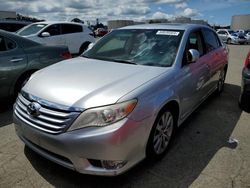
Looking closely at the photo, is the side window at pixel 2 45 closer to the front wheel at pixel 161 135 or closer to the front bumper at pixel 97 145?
the front bumper at pixel 97 145

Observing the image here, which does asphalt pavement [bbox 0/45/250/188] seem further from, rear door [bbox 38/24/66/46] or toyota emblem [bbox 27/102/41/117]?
rear door [bbox 38/24/66/46]

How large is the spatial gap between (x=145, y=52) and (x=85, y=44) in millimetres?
8116

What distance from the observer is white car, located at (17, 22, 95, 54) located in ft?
30.0

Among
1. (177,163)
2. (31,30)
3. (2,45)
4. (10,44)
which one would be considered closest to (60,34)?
(31,30)

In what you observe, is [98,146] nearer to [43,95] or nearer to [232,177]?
[43,95]

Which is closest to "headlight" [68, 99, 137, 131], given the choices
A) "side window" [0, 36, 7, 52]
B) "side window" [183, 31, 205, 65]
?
"side window" [183, 31, 205, 65]

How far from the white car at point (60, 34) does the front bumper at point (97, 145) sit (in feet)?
23.7

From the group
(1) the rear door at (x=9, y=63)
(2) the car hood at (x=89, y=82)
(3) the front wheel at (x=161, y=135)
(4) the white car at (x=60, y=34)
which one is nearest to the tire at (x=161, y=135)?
(3) the front wheel at (x=161, y=135)

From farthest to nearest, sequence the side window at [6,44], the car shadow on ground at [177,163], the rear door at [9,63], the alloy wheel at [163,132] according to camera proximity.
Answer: the side window at [6,44] < the rear door at [9,63] < the alloy wheel at [163,132] < the car shadow on ground at [177,163]

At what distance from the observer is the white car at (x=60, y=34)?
915 cm

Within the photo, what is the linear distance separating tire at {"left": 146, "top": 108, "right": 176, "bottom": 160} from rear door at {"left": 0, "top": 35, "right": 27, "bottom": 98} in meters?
3.07

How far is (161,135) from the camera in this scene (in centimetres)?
301

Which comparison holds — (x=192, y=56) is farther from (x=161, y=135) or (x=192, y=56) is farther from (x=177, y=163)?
(x=177, y=163)

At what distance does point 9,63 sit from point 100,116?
2.98 metres
